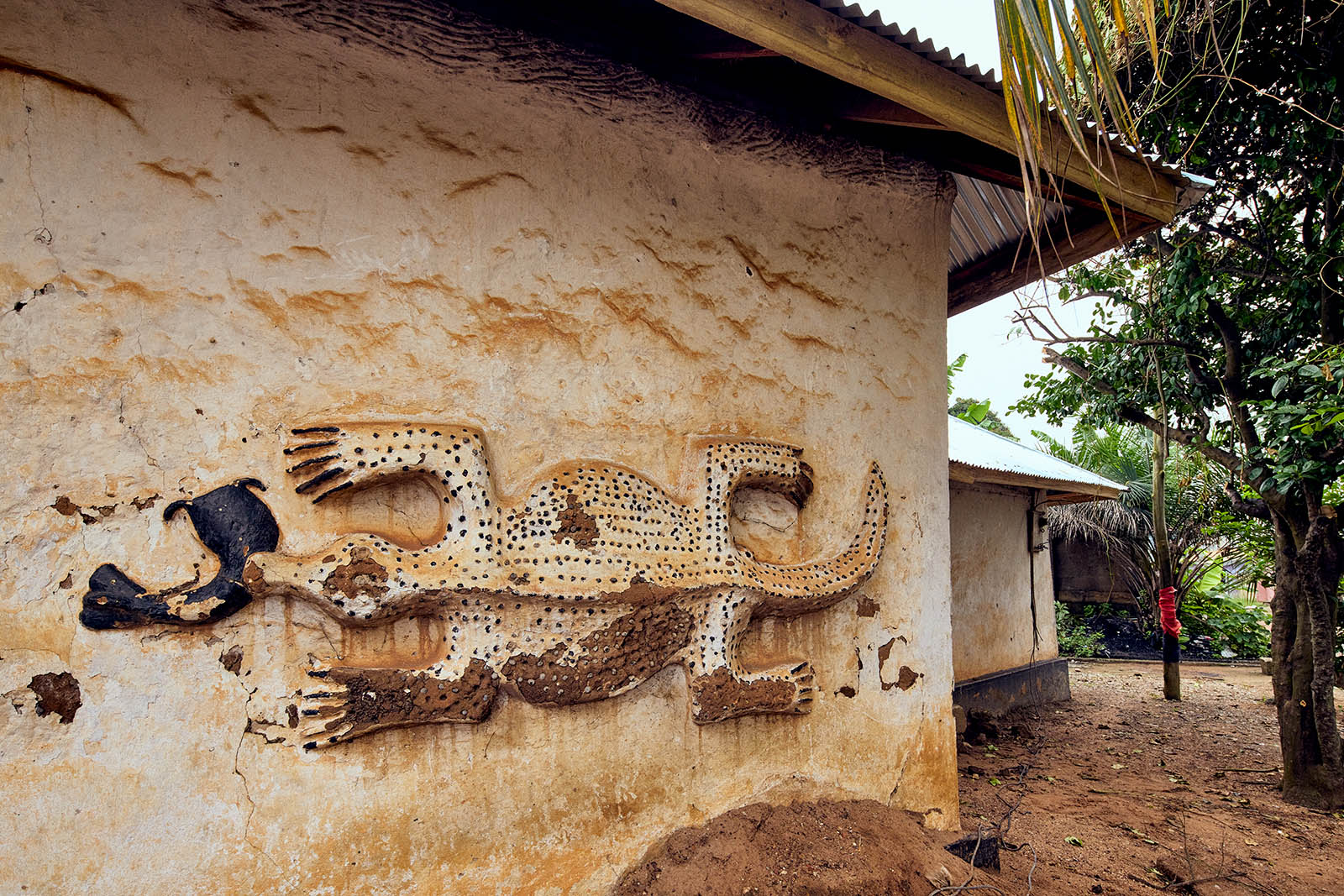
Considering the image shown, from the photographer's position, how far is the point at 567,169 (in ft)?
8.18

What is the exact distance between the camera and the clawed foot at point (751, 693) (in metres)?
2.46

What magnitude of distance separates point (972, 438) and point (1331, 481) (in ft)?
13.1

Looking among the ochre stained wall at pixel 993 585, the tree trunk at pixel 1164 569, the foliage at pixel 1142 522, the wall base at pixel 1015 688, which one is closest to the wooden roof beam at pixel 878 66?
the ochre stained wall at pixel 993 585

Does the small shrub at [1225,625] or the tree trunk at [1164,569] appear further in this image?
the small shrub at [1225,625]

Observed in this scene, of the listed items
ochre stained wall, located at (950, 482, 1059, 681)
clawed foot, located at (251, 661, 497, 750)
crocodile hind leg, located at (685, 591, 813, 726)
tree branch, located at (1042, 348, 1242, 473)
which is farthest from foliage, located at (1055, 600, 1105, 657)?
clawed foot, located at (251, 661, 497, 750)

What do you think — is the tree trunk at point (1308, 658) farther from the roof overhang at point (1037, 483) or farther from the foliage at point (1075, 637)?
the foliage at point (1075, 637)

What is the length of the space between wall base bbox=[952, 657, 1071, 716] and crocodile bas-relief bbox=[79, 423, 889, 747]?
4.57 m

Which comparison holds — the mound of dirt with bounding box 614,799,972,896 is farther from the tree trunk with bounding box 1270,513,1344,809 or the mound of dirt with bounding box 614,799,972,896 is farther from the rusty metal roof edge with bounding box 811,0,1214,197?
the tree trunk with bounding box 1270,513,1344,809

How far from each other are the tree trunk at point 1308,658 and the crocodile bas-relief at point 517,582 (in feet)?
12.3

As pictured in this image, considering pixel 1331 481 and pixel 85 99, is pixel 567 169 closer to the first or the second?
pixel 85 99

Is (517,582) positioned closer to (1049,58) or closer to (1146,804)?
(1049,58)

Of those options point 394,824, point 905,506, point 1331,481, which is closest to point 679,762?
point 394,824

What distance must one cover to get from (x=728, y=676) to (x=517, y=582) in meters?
0.80

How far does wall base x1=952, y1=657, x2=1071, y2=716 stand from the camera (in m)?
6.68
